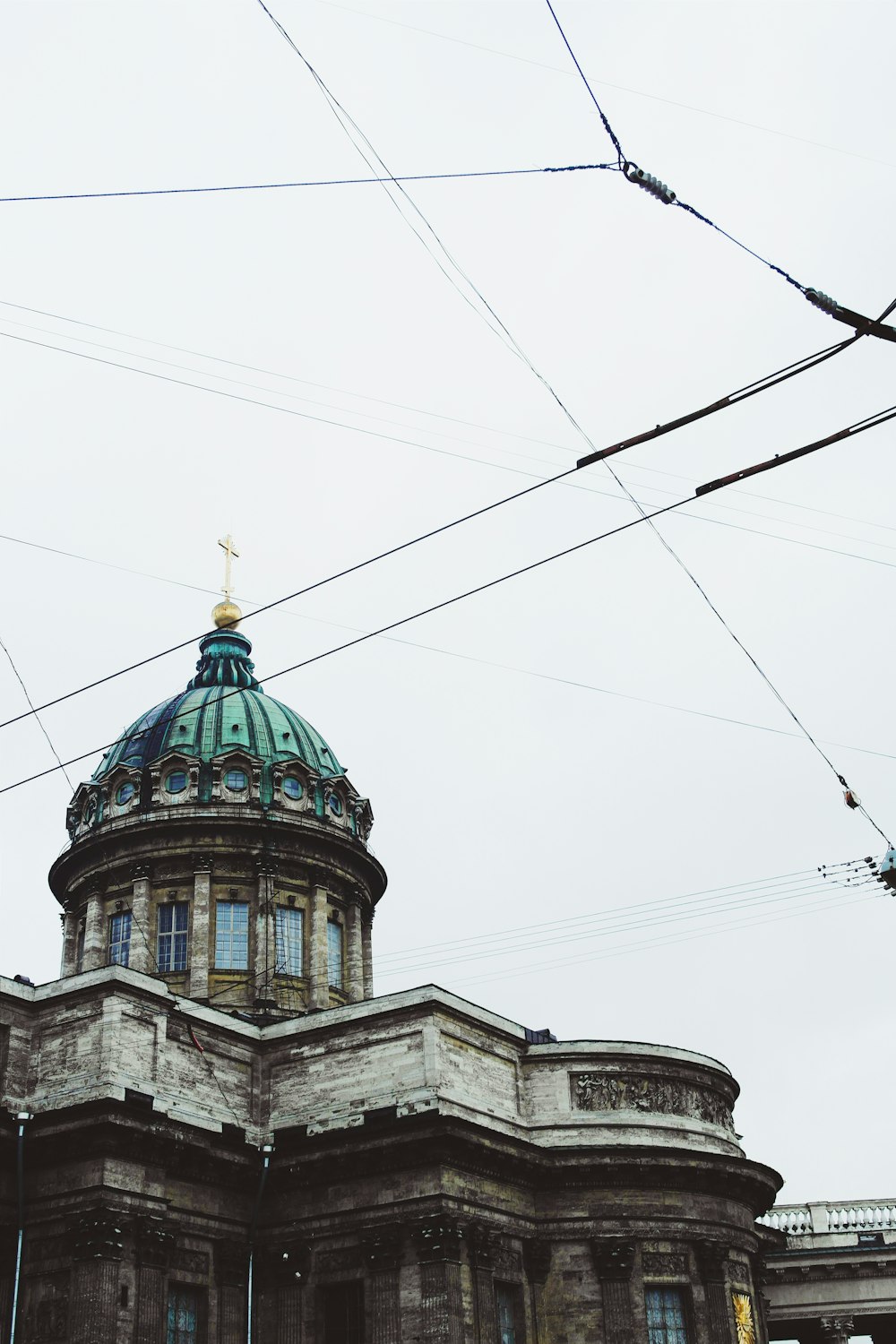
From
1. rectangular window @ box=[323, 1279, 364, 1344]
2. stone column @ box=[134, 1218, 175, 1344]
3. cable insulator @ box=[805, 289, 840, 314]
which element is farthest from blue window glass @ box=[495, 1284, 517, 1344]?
cable insulator @ box=[805, 289, 840, 314]

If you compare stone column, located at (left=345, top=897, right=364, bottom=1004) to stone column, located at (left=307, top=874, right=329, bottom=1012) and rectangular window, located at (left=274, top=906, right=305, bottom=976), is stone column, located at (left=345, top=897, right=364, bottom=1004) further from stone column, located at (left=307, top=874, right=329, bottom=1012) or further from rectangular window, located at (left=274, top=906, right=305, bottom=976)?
rectangular window, located at (left=274, top=906, right=305, bottom=976)

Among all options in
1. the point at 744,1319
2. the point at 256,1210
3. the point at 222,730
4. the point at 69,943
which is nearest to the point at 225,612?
the point at 222,730

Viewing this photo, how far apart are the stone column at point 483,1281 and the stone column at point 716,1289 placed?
6129 mm

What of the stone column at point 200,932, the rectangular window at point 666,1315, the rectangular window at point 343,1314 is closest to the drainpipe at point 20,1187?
the rectangular window at point 343,1314

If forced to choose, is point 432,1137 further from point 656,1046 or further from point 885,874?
point 885,874

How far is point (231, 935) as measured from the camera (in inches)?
1807

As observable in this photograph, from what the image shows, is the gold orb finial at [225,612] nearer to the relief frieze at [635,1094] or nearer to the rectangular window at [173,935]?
the rectangular window at [173,935]

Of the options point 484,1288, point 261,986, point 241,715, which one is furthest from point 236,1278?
point 241,715

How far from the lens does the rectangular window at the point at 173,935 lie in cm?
4534

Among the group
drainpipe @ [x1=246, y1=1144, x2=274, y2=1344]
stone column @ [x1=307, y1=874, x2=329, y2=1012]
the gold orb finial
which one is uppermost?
the gold orb finial

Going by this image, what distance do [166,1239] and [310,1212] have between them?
420 centimetres

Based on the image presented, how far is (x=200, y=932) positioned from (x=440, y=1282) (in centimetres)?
1628

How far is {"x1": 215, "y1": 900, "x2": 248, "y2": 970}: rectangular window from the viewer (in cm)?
4525

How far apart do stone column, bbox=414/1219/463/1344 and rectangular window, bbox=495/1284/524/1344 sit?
2165mm
